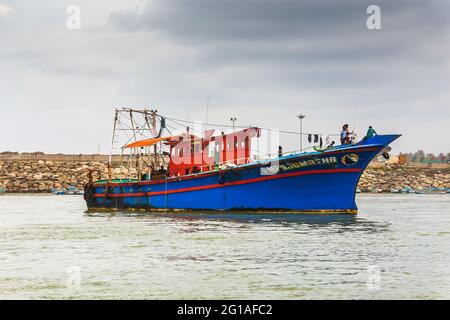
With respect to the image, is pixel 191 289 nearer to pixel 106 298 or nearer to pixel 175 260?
pixel 106 298

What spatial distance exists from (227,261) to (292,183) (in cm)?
1801

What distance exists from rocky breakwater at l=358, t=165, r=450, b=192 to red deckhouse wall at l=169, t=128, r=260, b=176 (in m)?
82.8

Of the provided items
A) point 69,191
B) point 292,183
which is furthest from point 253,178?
point 69,191

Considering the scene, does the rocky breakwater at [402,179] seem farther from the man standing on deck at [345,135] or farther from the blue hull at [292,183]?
the blue hull at [292,183]

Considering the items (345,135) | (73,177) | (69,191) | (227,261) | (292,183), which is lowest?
(227,261)

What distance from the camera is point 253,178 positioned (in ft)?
129

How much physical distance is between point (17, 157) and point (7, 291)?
371ft

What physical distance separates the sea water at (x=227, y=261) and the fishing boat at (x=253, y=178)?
12.4 feet

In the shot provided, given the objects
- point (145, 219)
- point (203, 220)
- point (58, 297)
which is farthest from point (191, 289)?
point (145, 219)

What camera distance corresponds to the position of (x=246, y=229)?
3169cm

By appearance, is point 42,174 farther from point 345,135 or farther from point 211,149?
point 345,135

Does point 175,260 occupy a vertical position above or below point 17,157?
below

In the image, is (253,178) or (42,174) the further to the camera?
(42,174)

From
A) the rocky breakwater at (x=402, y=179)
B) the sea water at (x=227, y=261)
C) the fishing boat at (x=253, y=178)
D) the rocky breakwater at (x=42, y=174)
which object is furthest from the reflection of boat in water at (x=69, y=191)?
the sea water at (x=227, y=261)
